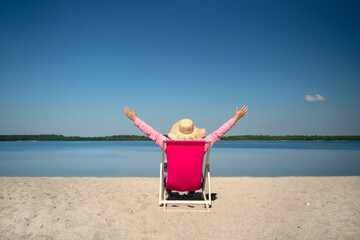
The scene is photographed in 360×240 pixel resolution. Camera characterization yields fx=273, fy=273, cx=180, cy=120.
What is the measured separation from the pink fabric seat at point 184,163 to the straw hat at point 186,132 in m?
0.37

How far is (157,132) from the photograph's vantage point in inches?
182

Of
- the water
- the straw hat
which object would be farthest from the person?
the water

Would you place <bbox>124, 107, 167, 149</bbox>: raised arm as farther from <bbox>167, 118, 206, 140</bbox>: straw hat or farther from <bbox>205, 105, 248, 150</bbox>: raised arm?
<bbox>205, 105, 248, 150</bbox>: raised arm

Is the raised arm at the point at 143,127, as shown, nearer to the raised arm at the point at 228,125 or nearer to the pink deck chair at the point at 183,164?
the pink deck chair at the point at 183,164

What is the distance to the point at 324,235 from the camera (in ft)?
10.4

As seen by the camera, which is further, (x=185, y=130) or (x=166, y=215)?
(x=185, y=130)

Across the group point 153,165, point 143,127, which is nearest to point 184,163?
point 143,127

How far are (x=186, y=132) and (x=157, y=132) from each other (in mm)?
492

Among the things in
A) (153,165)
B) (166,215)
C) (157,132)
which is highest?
(157,132)

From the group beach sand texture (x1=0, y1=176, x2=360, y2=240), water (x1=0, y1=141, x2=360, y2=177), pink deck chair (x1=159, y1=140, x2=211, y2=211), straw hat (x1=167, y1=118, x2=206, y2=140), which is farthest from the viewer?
water (x1=0, y1=141, x2=360, y2=177)

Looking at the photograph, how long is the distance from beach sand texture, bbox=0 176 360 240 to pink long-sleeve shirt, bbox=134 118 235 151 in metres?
1.13

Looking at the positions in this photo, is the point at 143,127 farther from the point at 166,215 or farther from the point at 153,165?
the point at 153,165

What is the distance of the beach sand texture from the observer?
323 centimetres

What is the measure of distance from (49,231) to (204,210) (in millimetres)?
2229
